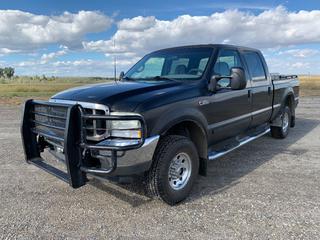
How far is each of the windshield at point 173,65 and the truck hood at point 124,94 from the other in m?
0.55

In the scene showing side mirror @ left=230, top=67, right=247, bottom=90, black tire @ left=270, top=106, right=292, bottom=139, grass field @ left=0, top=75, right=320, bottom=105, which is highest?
side mirror @ left=230, top=67, right=247, bottom=90

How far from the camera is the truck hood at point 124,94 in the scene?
3.41m

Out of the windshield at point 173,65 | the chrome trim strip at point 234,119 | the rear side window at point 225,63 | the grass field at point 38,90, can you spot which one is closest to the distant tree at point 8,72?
the grass field at point 38,90

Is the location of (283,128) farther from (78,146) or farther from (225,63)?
(78,146)

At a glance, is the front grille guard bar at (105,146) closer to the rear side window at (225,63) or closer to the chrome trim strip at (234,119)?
the chrome trim strip at (234,119)

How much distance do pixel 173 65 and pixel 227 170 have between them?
1974 mm

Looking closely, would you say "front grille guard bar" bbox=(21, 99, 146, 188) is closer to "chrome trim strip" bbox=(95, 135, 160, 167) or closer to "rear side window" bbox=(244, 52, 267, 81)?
"chrome trim strip" bbox=(95, 135, 160, 167)

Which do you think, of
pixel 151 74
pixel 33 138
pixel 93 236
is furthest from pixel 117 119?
pixel 151 74

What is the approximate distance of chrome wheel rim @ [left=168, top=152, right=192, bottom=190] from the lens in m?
3.91

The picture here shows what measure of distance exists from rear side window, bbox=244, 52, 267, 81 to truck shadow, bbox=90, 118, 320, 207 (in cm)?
151

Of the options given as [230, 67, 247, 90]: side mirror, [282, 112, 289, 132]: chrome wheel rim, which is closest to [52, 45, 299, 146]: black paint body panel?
[230, 67, 247, 90]: side mirror

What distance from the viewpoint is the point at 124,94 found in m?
3.61

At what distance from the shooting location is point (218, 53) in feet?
16.0

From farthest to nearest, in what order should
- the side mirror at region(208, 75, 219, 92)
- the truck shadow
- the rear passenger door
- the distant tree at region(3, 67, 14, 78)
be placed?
the distant tree at region(3, 67, 14, 78)
the rear passenger door
the side mirror at region(208, 75, 219, 92)
the truck shadow
